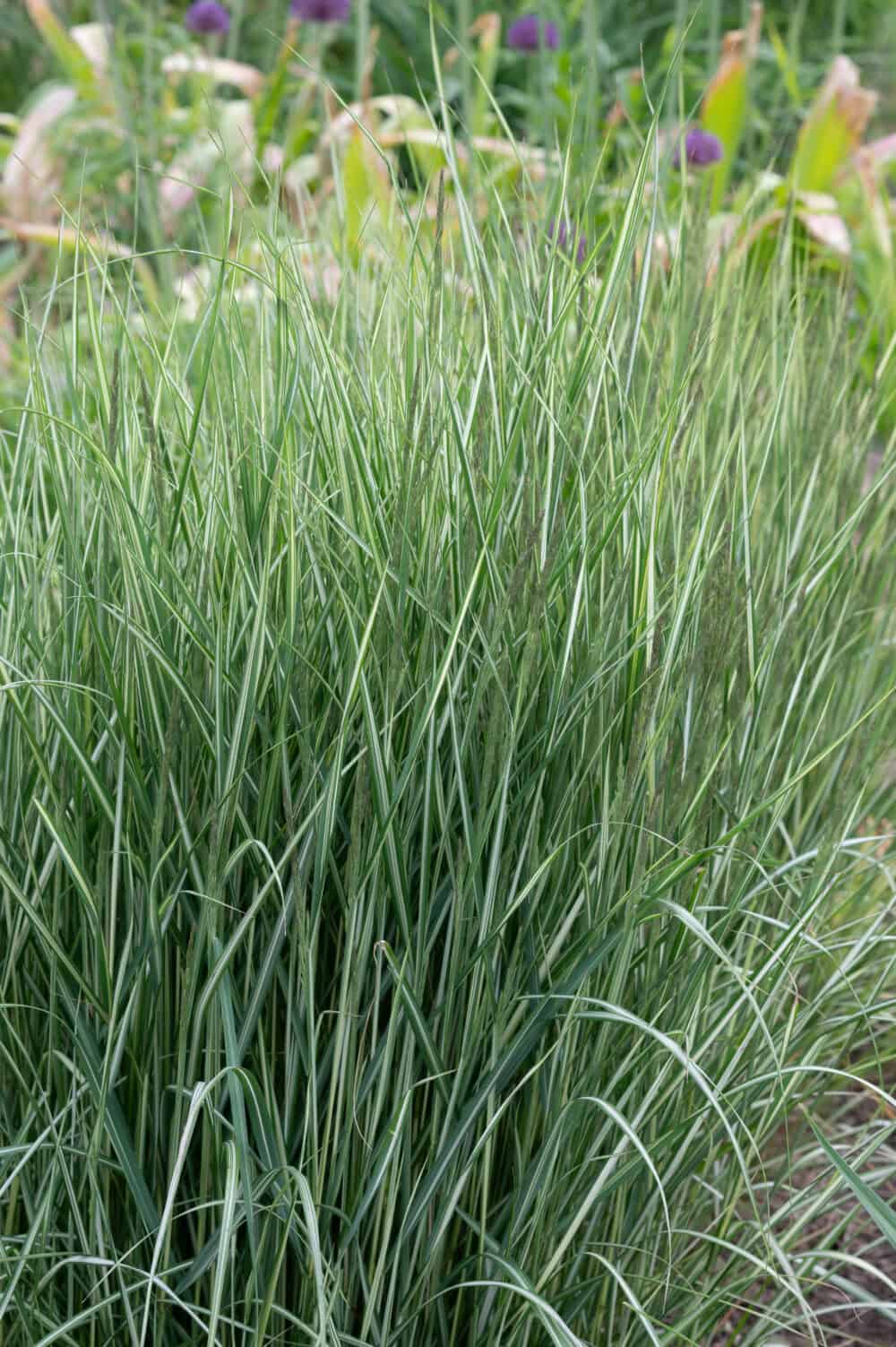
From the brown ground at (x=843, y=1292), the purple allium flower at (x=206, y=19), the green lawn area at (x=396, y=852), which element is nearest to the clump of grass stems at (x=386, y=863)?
the green lawn area at (x=396, y=852)

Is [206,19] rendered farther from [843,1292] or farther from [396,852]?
[843,1292]

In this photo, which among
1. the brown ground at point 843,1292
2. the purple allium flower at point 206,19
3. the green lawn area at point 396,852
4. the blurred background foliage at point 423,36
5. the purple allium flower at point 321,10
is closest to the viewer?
the green lawn area at point 396,852

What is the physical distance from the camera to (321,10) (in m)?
3.84

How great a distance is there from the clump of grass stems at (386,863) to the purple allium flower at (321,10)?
118 inches

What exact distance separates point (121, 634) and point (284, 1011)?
352mm

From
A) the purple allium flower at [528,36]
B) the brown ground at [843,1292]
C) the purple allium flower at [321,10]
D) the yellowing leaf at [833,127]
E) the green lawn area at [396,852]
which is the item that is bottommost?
the brown ground at [843,1292]

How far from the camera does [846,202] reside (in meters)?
3.88

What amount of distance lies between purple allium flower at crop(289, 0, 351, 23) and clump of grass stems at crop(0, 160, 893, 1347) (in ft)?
9.84

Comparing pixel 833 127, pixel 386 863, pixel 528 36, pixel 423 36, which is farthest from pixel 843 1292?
pixel 423 36

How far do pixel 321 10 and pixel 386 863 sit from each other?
351 cm

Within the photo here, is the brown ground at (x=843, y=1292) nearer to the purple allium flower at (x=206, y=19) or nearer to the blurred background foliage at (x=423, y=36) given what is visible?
the purple allium flower at (x=206, y=19)

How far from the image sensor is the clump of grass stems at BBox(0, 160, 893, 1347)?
3.27 feet

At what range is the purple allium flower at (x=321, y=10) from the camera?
3836 millimetres

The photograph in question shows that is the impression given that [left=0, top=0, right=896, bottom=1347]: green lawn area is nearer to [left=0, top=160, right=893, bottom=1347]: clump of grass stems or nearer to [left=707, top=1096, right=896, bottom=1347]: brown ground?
[left=0, top=160, right=893, bottom=1347]: clump of grass stems
